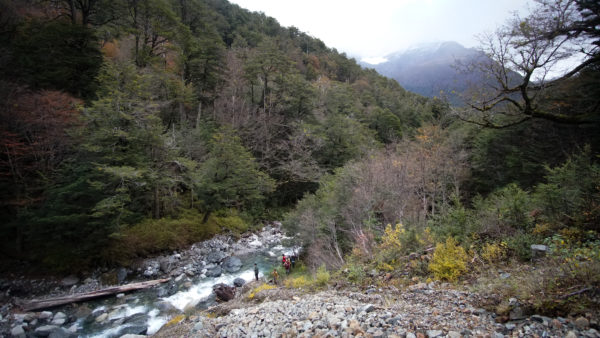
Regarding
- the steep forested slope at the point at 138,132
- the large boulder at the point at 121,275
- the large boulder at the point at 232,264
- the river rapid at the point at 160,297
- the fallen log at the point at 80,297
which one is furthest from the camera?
the large boulder at the point at 232,264

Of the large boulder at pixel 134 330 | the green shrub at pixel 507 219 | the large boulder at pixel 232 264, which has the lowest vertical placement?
the large boulder at pixel 232 264

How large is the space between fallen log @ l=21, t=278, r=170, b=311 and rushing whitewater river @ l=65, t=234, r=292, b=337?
11.0 inches

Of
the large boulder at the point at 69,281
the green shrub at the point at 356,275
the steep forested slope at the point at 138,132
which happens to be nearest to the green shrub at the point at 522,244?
the green shrub at the point at 356,275

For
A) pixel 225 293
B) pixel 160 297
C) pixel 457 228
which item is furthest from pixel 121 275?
pixel 457 228

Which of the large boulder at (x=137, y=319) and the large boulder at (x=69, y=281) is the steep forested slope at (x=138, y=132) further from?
the large boulder at (x=137, y=319)

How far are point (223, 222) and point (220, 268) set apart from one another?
614 cm

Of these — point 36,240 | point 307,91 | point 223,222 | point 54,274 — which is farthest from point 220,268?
point 307,91

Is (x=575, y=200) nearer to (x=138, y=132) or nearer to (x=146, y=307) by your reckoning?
(x=146, y=307)

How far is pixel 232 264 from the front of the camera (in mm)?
16219

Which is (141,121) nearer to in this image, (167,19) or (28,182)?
(28,182)

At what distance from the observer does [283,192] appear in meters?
27.9

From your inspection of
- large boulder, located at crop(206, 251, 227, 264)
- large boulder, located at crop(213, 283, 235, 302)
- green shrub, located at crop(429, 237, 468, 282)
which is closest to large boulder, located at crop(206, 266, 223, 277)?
large boulder, located at crop(206, 251, 227, 264)

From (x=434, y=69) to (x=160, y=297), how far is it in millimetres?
70597

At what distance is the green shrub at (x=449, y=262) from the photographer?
5449 millimetres
